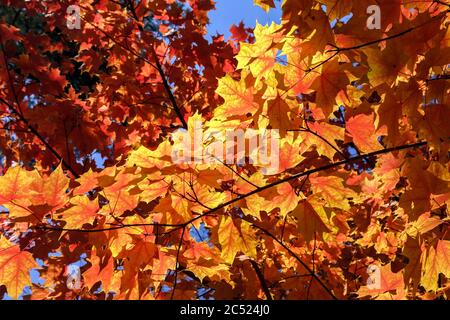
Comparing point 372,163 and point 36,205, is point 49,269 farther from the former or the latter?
point 372,163

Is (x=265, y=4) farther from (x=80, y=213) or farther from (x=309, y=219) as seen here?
(x=80, y=213)

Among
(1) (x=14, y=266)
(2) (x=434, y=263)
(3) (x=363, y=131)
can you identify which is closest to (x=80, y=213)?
(1) (x=14, y=266)

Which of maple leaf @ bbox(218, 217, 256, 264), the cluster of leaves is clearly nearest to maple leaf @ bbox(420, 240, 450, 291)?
the cluster of leaves

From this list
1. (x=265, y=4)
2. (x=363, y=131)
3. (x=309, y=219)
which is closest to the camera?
(x=265, y=4)

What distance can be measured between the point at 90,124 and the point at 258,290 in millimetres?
1996

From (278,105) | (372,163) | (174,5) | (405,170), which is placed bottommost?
(405,170)

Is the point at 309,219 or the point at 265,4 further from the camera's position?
the point at 309,219

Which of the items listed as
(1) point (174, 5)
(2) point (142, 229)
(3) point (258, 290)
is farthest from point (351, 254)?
(1) point (174, 5)

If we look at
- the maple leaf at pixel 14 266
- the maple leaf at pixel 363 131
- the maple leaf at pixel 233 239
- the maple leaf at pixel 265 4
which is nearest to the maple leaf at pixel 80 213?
the maple leaf at pixel 14 266

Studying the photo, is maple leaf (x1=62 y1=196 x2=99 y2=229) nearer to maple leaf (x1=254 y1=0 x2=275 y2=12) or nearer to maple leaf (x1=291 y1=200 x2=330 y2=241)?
maple leaf (x1=291 y1=200 x2=330 y2=241)

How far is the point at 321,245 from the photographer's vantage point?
3436 millimetres

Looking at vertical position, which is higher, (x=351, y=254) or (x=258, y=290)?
(x=351, y=254)

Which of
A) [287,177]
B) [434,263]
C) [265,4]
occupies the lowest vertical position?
[434,263]

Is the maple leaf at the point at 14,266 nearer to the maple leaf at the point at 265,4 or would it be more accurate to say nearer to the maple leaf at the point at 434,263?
the maple leaf at the point at 265,4
